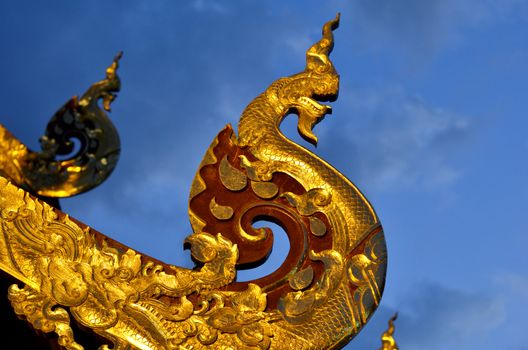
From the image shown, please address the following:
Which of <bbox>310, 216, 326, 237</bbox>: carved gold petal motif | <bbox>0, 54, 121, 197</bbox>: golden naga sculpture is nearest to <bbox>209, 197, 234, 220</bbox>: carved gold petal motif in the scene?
<bbox>310, 216, 326, 237</bbox>: carved gold petal motif

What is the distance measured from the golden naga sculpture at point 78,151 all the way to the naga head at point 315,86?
3.34m

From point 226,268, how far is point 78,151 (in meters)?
3.96

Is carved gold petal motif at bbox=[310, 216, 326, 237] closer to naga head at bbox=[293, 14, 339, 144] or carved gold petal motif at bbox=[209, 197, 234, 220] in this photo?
carved gold petal motif at bbox=[209, 197, 234, 220]

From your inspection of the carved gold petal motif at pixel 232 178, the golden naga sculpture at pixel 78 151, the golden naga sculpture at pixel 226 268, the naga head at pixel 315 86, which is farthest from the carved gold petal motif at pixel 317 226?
the golden naga sculpture at pixel 78 151

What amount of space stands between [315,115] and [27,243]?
1179 millimetres

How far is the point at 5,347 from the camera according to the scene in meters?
3.82

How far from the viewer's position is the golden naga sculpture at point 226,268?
354cm

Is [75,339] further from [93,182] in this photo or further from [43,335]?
[93,182]

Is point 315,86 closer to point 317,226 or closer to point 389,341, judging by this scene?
point 317,226

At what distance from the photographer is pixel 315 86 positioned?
4066 mm

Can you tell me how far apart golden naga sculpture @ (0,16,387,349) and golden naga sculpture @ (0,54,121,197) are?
3.40m

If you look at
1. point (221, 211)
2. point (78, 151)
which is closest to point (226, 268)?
point (221, 211)

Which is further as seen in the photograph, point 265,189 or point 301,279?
point 265,189

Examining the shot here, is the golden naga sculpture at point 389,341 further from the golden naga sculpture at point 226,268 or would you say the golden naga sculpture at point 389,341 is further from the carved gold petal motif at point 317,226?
the carved gold petal motif at point 317,226
